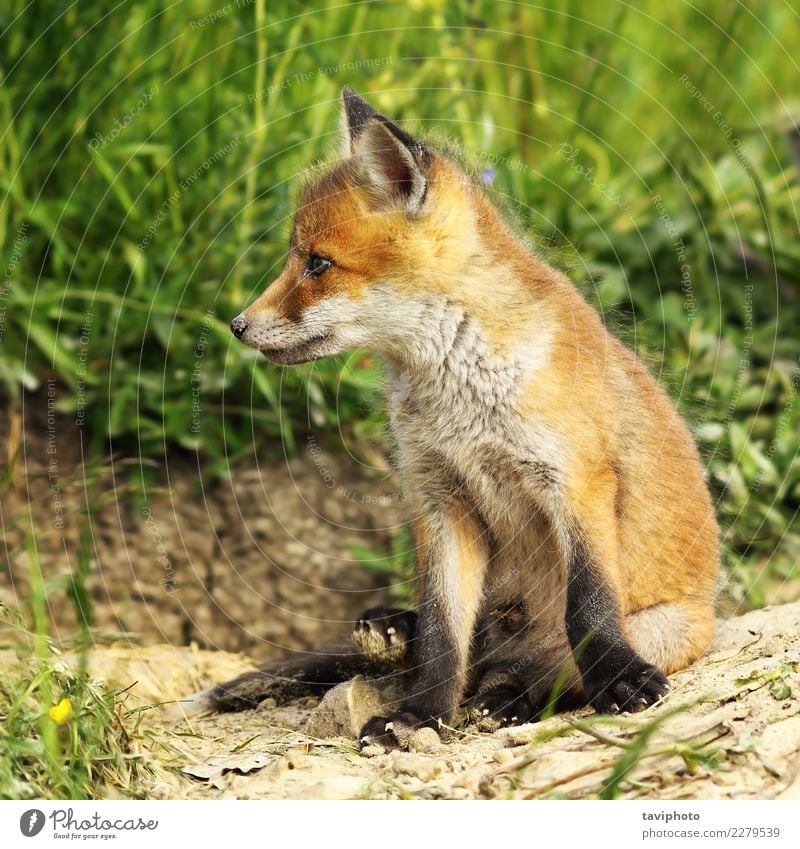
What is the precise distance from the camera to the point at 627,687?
161 inches

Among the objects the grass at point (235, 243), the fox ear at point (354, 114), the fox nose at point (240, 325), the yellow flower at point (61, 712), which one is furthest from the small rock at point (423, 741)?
the fox ear at point (354, 114)

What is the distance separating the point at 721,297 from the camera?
7.67 metres

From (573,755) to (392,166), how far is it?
230 centimetres

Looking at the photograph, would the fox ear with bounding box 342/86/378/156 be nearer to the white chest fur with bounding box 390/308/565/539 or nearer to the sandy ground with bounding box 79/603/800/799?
the white chest fur with bounding box 390/308/565/539

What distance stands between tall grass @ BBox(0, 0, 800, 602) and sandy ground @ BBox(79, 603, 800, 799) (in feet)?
7.62

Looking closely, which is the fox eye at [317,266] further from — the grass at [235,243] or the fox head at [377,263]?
the grass at [235,243]

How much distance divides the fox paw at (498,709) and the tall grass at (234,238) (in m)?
2.17

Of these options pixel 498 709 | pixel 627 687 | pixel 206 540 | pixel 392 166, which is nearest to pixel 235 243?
pixel 206 540

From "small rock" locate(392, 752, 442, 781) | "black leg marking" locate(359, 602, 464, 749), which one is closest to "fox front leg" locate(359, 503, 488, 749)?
"black leg marking" locate(359, 602, 464, 749)

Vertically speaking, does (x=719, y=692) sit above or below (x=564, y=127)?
below

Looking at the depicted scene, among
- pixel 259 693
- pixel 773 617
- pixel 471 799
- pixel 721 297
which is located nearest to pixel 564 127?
pixel 721 297

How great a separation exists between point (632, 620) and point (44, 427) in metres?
3.96
